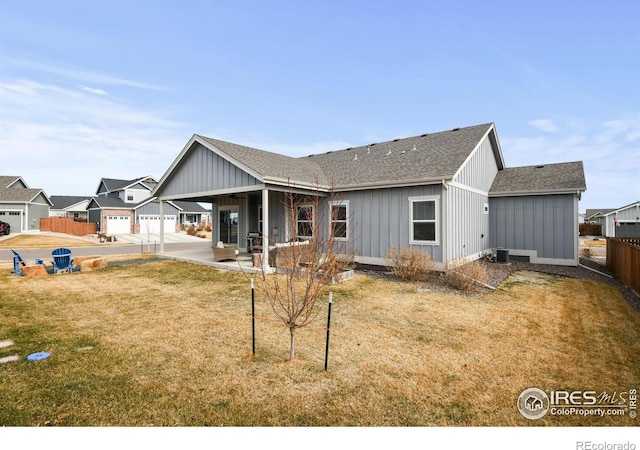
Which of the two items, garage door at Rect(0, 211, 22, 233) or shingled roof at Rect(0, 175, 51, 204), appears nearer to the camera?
garage door at Rect(0, 211, 22, 233)

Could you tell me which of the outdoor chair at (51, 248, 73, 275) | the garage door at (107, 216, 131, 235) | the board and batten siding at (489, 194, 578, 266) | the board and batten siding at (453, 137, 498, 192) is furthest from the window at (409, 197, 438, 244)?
the garage door at (107, 216, 131, 235)

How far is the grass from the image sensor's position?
3.16 meters

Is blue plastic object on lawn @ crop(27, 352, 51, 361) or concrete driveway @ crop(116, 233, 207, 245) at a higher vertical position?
concrete driveway @ crop(116, 233, 207, 245)

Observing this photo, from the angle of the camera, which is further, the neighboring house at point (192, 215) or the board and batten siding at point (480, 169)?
the neighboring house at point (192, 215)

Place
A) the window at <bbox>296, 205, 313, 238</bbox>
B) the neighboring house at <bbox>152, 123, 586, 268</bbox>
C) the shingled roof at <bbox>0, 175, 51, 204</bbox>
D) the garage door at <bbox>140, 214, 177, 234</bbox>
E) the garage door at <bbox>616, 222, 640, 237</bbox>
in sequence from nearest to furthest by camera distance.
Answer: the neighboring house at <bbox>152, 123, 586, 268</bbox> < the window at <bbox>296, 205, 313, 238</bbox> < the garage door at <bbox>616, 222, 640, 237</bbox> < the shingled roof at <bbox>0, 175, 51, 204</bbox> < the garage door at <bbox>140, 214, 177, 234</bbox>

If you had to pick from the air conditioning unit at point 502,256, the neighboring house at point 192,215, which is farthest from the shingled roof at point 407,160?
the neighboring house at point 192,215

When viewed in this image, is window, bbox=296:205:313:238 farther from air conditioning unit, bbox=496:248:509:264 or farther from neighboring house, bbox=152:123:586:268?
air conditioning unit, bbox=496:248:509:264

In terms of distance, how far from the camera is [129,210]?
36438 mm

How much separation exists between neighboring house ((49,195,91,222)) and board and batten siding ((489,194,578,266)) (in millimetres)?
54727

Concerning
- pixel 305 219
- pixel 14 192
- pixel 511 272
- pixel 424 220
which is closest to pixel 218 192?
pixel 305 219

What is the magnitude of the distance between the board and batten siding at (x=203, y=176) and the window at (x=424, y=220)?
5.86 meters

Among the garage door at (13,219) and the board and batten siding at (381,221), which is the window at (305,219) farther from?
the garage door at (13,219)

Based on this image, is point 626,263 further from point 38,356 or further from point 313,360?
point 38,356

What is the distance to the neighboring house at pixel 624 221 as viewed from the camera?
112 ft
